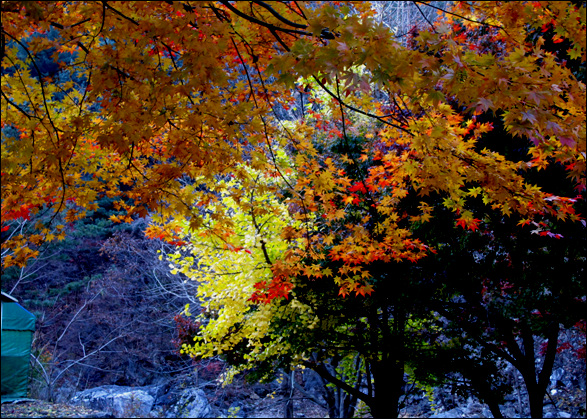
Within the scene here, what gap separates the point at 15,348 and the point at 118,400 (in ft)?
12.3

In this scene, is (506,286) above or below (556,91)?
below

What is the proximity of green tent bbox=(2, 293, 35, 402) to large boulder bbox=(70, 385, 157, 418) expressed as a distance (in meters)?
2.22

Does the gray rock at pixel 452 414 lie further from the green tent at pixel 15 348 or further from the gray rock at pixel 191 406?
the green tent at pixel 15 348

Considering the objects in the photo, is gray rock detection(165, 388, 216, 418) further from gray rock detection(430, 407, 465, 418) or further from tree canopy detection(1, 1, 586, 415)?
tree canopy detection(1, 1, 586, 415)

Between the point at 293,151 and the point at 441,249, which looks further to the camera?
the point at 293,151

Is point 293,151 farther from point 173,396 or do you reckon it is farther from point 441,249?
point 173,396

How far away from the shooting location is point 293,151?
288 inches

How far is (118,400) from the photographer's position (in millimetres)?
12852

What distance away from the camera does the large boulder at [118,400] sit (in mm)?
12039

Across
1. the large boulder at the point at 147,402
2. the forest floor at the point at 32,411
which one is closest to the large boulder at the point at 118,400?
the large boulder at the point at 147,402

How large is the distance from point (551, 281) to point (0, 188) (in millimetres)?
5757

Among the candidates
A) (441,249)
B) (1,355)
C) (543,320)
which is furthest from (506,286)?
(1,355)

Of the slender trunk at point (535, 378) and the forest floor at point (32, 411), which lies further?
the forest floor at point (32, 411)

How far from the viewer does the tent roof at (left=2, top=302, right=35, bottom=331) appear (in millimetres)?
10086
